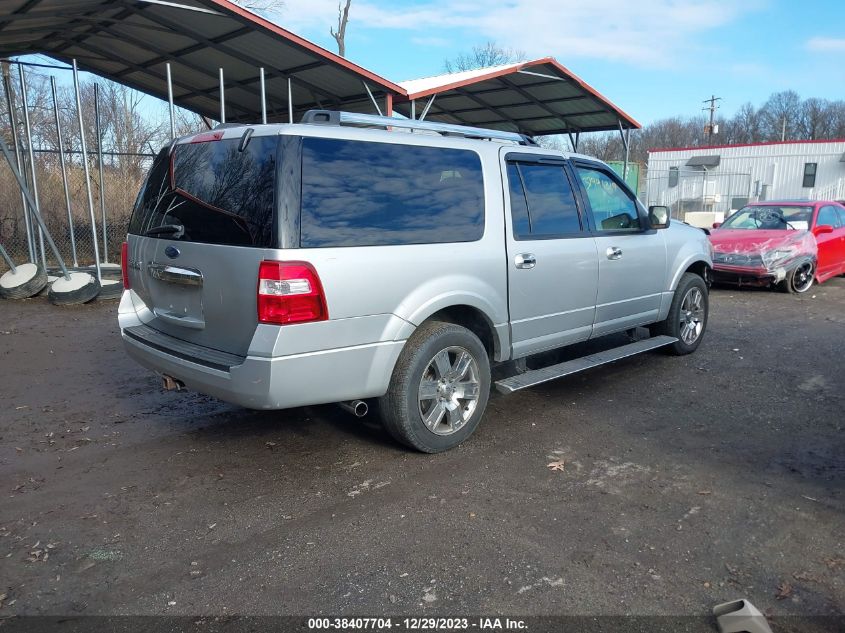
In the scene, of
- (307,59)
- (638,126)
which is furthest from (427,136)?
(638,126)

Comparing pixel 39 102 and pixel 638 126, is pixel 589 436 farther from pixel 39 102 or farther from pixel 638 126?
pixel 39 102

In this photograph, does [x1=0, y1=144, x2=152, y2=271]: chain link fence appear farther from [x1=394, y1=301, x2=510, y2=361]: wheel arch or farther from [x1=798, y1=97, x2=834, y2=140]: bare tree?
[x1=798, y1=97, x2=834, y2=140]: bare tree

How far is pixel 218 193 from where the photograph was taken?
12.2ft

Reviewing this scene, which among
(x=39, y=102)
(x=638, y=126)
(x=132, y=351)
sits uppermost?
(x=39, y=102)

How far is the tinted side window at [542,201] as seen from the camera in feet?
15.3

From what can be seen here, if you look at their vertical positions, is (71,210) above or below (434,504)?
above

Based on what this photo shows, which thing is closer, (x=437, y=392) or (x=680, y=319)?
(x=437, y=392)

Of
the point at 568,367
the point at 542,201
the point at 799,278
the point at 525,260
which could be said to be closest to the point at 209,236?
the point at 525,260

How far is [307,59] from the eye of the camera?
10.8m

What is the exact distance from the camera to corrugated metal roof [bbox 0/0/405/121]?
362 inches

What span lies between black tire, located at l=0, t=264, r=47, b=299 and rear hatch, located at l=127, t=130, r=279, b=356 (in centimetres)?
725

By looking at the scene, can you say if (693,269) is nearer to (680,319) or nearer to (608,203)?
(680,319)

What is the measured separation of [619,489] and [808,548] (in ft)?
3.19

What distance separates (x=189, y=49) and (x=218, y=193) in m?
8.87
